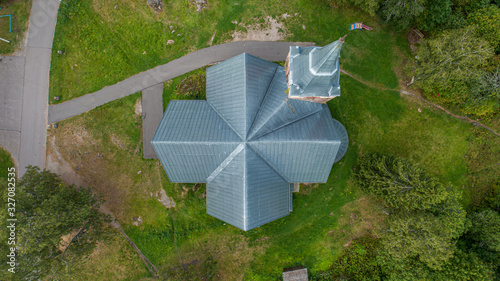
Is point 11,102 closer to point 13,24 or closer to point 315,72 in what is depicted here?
point 13,24

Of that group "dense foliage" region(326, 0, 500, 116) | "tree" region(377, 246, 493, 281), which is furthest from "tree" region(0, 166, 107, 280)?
"dense foliage" region(326, 0, 500, 116)

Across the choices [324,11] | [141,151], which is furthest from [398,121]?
[141,151]

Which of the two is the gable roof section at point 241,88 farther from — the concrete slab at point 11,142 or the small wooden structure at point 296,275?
the concrete slab at point 11,142

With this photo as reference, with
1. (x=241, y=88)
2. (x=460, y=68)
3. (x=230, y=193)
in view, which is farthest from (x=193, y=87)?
(x=460, y=68)

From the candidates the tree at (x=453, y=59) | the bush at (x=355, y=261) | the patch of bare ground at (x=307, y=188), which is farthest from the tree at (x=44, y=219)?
the tree at (x=453, y=59)

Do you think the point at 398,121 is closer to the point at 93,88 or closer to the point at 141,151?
the point at 141,151

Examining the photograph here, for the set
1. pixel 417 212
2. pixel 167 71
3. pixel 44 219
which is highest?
pixel 167 71
